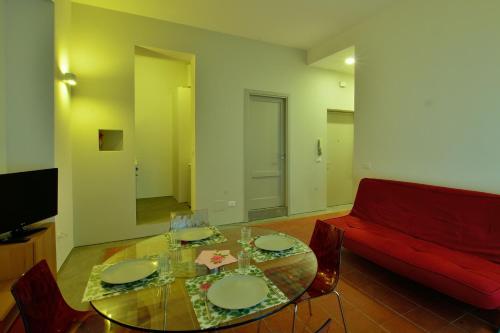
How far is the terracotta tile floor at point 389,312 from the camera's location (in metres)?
1.84

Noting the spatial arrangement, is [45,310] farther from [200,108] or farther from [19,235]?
[200,108]

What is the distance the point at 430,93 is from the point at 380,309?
7.84ft

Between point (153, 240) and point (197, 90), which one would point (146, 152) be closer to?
point (197, 90)

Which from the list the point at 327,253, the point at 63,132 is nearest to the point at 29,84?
the point at 63,132

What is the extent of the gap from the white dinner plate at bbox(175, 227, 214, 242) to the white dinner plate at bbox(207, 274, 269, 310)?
0.60 metres

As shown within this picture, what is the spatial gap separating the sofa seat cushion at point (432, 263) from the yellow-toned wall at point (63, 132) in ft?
10.4

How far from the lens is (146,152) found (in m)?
5.75

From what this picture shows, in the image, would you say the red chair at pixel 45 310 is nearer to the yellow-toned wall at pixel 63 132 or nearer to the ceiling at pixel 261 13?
the yellow-toned wall at pixel 63 132

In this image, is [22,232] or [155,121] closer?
[22,232]

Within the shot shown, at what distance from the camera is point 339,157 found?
5.55m

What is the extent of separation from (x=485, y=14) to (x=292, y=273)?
3066 mm

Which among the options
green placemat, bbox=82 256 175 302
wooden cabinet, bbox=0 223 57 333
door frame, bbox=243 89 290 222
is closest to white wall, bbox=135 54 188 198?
door frame, bbox=243 89 290 222

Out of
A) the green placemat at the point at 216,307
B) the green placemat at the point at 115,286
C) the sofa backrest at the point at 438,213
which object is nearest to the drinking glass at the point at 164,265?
the green placemat at the point at 115,286

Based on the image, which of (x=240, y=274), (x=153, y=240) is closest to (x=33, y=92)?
(x=153, y=240)
